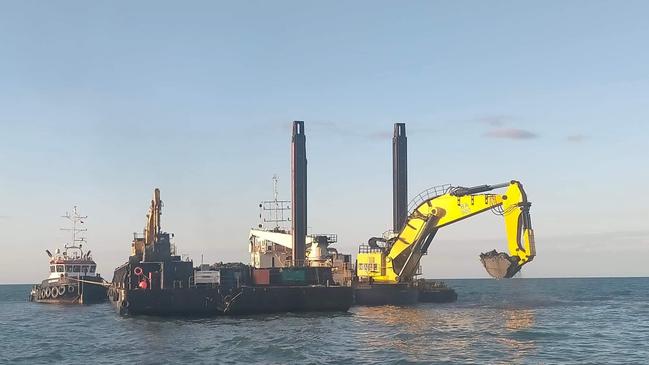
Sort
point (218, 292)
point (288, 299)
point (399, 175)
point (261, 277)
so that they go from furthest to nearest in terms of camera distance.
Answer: point (399, 175), point (261, 277), point (288, 299), point (218, 292)

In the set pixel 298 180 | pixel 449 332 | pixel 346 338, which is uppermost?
pixel 298 180

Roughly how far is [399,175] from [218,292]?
147 ft

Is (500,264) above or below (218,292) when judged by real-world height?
above

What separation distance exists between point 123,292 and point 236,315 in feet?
36.3

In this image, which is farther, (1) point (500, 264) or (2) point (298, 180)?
(2) point (298, 180)

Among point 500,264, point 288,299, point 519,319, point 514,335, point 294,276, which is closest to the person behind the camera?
point 514,335

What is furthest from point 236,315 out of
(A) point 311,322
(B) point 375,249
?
(B) point 375,249

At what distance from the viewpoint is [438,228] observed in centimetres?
8125

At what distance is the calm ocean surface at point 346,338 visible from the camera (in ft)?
135

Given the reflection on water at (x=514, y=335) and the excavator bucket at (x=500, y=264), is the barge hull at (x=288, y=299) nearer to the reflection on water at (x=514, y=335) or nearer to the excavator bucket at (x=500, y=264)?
the reflection on water at (x=514, y=335)

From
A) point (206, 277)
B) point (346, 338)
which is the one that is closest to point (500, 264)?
point (346, 338)

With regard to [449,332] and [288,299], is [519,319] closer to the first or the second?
[449,332]

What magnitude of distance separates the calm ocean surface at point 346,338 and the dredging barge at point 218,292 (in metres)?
1.13

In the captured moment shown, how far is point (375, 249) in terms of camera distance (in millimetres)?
87750
